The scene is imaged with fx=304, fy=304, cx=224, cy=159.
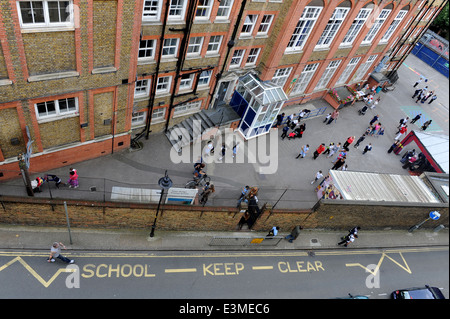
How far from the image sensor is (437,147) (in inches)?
974

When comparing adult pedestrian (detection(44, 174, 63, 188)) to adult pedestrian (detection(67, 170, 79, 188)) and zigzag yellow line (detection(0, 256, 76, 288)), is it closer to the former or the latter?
adult pedestrian (detection(67, 170, 79, 188))

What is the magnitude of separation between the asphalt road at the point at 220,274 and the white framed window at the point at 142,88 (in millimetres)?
9718

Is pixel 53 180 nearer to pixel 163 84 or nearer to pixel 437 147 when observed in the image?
pixel 163 84

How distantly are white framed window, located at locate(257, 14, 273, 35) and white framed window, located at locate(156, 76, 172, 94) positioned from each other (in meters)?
7.34

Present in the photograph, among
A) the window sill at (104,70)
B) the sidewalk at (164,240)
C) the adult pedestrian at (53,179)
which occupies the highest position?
the window sill at (104,70)

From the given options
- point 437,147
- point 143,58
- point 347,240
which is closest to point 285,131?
point 347,240

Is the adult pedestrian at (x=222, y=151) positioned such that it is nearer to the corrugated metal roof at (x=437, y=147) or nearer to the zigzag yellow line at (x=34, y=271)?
the zigzag yellow line at (x=34, y=271)

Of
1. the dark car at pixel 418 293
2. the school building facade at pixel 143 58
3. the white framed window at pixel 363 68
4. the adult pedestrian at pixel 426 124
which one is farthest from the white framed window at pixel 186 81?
the adult pedestrian at pixel 426 124

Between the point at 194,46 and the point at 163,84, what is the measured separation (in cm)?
315

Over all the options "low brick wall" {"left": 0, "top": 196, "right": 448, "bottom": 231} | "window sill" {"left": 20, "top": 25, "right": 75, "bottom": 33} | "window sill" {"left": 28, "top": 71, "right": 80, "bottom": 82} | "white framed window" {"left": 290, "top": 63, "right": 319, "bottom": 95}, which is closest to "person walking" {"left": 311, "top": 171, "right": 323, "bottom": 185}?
"low brick wall" {"left": 0, "top": 196, "right": 448, "bottom": 231}

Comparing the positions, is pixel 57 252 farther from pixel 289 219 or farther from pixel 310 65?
pixel 310 65

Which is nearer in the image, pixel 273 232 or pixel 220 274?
pixel 220 274

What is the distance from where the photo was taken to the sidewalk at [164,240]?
1480 centimetres
